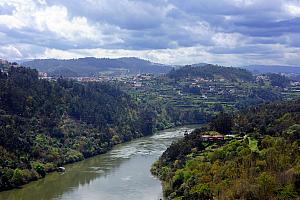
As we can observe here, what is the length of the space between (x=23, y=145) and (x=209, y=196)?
107 feet

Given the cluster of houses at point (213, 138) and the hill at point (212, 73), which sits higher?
the hill at point (212, 73)

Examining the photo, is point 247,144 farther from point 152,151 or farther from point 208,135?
point 152,151

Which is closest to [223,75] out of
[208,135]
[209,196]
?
[208,135]

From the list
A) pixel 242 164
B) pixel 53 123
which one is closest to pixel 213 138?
pixel 242 164

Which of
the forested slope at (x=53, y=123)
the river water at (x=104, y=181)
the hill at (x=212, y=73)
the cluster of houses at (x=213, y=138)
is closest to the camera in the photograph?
the river water at (x=104, y=181)

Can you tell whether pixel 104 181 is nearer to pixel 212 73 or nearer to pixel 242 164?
pixel 242 164

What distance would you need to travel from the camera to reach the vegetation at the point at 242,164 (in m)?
33.2

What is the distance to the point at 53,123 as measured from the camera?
7625 centimetres

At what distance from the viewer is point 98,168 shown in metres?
62.8

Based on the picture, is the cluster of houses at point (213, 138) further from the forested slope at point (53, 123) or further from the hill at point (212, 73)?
the hill at point (212, 73)

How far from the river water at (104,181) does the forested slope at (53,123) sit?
223 cm

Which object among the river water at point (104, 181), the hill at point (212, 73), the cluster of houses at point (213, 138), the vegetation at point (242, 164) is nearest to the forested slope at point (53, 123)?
the river water at point (104, 181)

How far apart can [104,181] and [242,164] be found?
2000cm

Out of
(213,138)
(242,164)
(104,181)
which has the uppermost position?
(242,164)
